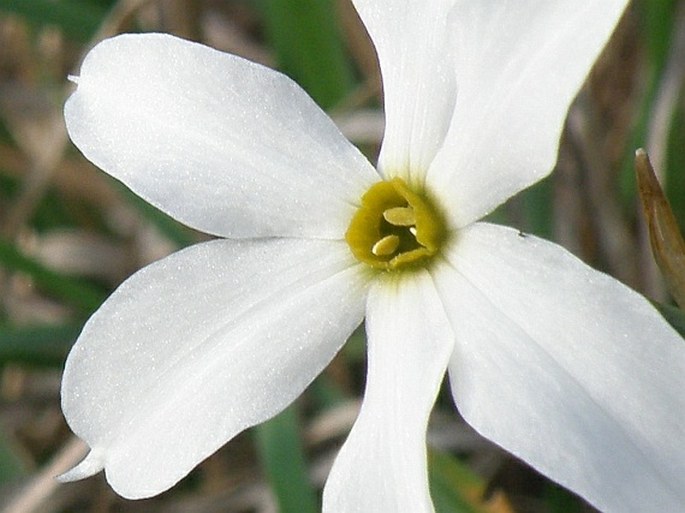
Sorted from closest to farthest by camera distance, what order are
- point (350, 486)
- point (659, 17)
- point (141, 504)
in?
1. point (350, 486)
2. point (659, 17)
3. point (141, 504)

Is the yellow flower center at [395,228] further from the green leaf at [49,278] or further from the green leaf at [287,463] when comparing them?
the green leaf at [49,278]

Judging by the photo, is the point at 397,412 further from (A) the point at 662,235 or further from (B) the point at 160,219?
(B) the point at 160,219

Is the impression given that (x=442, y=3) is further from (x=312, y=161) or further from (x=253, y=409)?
(x=253, y=409)

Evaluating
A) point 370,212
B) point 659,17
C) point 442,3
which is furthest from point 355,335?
point 442,3

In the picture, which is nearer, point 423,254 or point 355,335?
point 423,254

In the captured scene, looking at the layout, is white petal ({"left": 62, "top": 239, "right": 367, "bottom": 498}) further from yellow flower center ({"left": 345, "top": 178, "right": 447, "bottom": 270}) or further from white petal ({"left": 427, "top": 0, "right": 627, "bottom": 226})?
white petal ({"left": 427, "top": 0, "right": 627, "bottom": 226})

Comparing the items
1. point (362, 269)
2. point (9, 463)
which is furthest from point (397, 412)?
point (9, 463)

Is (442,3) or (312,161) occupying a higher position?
(442,3)

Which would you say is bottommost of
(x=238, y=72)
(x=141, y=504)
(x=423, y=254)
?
(x=141, y=504)
